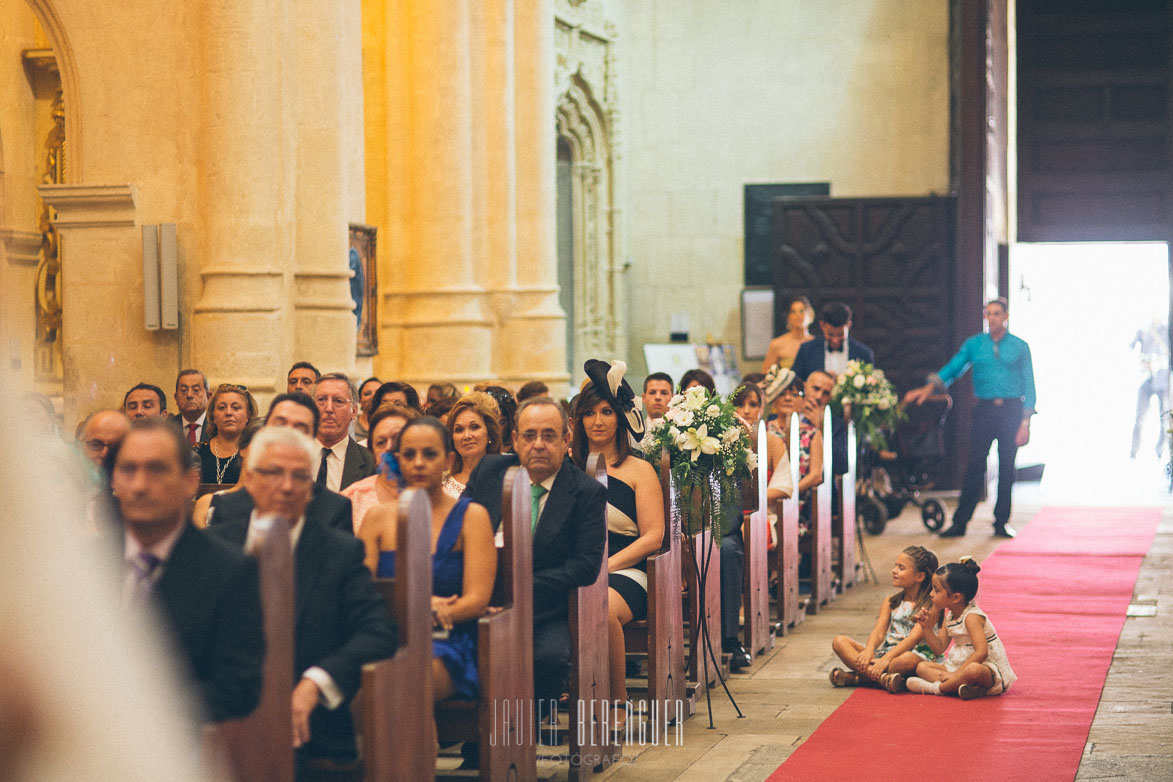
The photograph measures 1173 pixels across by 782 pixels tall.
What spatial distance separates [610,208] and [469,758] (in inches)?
507

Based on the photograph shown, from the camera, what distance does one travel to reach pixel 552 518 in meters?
5.23

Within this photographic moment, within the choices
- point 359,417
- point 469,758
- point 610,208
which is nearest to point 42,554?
point 469,758

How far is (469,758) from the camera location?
500 cm

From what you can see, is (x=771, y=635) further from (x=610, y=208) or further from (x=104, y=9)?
(x=610, y=208)

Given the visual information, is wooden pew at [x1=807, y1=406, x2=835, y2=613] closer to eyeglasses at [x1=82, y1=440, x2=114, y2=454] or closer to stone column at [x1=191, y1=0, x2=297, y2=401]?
stone column at [x1=191, y1=0, x2=297, y2=401]

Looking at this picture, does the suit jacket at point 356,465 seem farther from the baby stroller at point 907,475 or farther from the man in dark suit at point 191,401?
the baby stroller at point 907,475

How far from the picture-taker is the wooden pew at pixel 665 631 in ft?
19.1

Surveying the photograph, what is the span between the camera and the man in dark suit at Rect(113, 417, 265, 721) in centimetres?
303

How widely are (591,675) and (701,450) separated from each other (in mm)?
1345

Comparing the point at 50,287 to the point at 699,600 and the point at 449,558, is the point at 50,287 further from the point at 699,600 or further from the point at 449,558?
the point at 449,558

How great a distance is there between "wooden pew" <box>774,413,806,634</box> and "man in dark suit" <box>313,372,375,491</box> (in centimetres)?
245

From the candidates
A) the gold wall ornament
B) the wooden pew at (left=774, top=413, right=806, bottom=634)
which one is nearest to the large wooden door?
the gold wall ornament

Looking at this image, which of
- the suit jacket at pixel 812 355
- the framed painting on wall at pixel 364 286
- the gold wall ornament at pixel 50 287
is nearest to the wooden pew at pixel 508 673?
the framed painting on wall at pixel 364 286

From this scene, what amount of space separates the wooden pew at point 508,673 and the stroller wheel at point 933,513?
8484 mm
